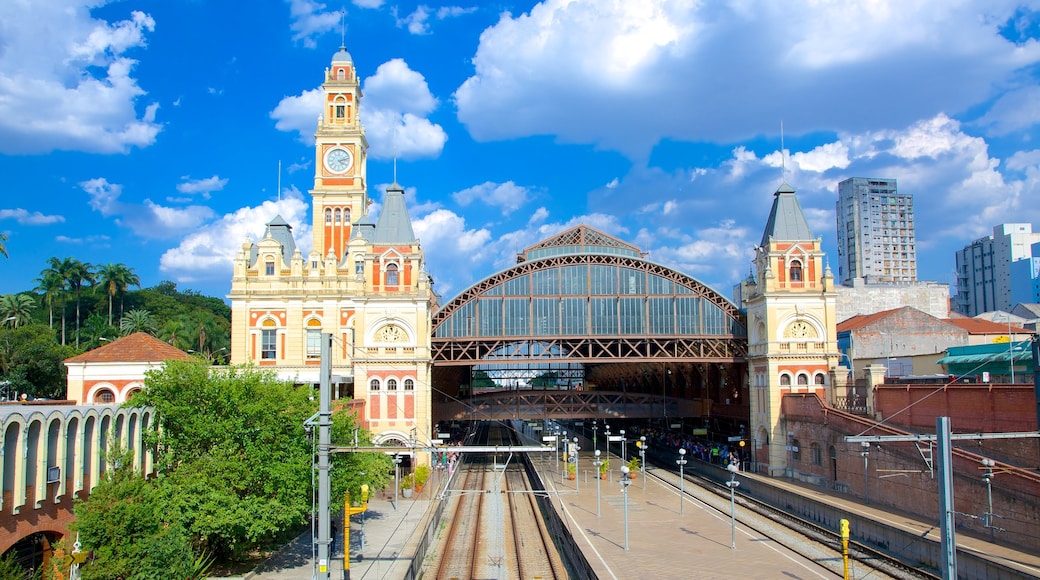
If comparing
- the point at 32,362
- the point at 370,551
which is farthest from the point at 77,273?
the point at 370,551

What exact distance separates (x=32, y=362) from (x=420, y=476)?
36241 millimetres

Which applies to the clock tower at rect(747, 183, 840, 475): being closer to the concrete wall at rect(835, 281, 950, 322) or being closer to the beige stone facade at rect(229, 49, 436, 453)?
the beige stone facade at rect(229, 49, 436, 453)

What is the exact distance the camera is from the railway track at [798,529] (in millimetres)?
31141

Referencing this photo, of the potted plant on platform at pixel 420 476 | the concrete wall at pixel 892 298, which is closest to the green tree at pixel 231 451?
the potted plant on platform at pixel 420 476

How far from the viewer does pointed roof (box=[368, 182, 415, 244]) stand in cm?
5694

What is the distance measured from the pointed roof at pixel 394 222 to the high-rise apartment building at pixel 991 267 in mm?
113979

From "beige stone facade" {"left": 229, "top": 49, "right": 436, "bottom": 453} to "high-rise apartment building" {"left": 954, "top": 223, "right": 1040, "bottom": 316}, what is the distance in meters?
114

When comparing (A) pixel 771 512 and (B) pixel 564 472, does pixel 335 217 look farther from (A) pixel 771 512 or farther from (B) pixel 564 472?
(A) pixel 771 512

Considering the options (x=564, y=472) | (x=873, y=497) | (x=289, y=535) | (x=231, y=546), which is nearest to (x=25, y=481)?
(x=231, y=546)

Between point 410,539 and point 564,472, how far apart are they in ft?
89.3

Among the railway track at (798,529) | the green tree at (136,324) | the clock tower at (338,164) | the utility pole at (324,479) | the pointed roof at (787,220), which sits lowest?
the railway track at (798,529)

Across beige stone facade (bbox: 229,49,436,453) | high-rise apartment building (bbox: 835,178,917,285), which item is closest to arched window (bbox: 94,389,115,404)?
beige stone facade (bbox: 229,49,436,453)

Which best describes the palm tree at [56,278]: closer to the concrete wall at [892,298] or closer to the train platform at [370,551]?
the train platform at [370,551]

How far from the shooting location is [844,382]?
5356cm
